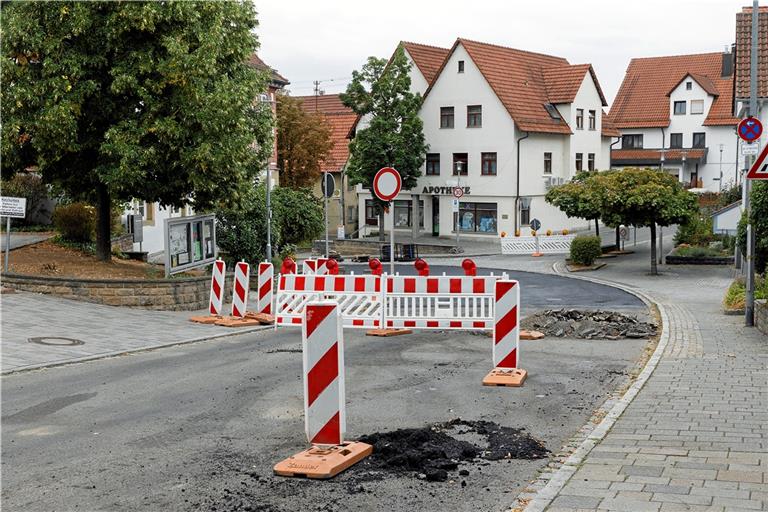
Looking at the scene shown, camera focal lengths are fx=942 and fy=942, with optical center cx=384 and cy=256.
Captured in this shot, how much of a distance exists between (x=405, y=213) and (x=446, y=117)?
7459 millimetres

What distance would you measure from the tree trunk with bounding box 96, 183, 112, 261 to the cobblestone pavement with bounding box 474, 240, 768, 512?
46.1 ft

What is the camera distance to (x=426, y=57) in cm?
6331

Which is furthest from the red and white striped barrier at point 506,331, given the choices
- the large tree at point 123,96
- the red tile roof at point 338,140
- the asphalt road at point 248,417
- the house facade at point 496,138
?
the red tile roof at point 338,140

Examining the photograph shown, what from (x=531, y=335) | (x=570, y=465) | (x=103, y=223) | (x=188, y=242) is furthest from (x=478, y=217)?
(x=570, y=465)

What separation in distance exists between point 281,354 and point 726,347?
7213mm

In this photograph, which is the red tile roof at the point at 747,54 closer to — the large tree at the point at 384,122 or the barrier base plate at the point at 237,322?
the barrier base plate at the point at 237,322

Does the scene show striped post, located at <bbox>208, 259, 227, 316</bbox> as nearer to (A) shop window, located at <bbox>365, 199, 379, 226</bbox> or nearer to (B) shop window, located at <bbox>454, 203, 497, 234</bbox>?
(B) shop window, located at <bbox>454, 203, 497, 234</bbox>

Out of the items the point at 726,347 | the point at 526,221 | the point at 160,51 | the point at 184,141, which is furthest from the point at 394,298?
the point at 526,221

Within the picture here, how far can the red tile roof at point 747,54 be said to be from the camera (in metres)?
32.9

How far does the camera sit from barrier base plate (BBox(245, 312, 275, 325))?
19.4 meters

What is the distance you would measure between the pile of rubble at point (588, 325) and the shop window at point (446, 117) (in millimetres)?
41505

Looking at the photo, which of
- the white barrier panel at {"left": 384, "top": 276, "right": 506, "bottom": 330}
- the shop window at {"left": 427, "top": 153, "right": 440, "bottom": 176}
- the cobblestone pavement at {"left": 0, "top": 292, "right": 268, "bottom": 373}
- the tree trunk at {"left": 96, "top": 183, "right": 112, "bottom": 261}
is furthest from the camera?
the shop window at {"left": 427, "top": 153, "right": 440, "bottom": 176}

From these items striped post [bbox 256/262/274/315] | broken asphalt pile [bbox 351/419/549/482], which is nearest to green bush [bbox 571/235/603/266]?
striped post [bbox 256/262/274/315]

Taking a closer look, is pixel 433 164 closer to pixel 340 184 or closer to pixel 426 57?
pixel 426 57
